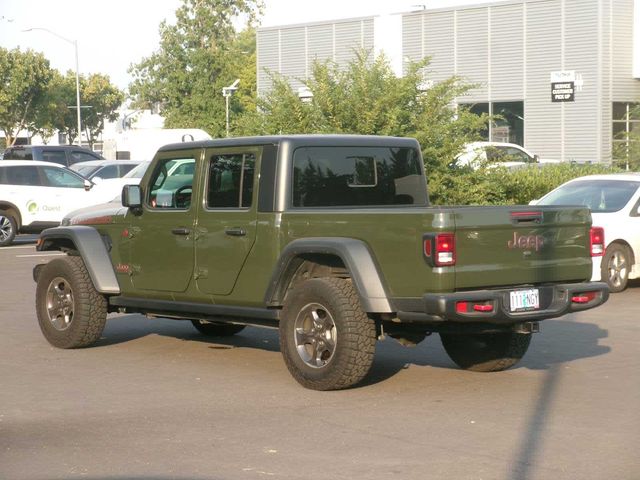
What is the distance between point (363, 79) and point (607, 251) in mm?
6849

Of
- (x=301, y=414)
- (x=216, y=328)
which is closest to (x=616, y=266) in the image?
(x=216, y=328)

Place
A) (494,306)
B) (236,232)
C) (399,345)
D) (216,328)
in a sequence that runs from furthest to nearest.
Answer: (216,328), (399,345), (236,232), (494,306)

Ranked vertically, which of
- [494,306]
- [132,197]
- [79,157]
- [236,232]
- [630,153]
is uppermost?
[79,157]

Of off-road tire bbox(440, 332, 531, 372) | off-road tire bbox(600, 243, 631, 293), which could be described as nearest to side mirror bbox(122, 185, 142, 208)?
off-road tire bbox(440, 332, 531, 372)

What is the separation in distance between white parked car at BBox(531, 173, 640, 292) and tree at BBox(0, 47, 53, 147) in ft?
231

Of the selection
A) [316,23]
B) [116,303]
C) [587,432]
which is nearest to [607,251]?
[116,303]

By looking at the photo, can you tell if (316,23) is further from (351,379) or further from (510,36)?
(351,379)

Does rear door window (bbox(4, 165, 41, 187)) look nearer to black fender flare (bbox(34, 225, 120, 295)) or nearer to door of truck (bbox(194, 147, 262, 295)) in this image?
black fender flare (bbox(34, 225, 120, 295))

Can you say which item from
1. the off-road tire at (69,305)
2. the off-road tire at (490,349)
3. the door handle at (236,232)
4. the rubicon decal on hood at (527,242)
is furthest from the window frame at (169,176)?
the rubicon decal on hood at (527,242)

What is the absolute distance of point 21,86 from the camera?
83.8 metres

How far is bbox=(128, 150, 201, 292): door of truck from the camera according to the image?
1048 cm

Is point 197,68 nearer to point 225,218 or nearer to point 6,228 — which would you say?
point 6,228

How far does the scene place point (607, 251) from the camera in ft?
53.2

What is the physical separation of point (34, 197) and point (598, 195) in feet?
42.4
